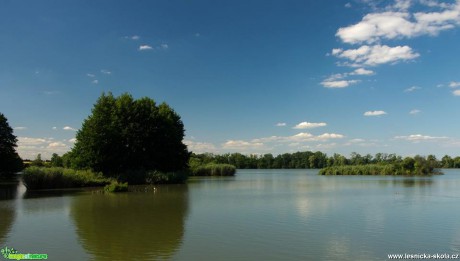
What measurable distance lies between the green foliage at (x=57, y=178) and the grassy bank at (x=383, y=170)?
198ft

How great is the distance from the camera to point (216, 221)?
62.2 feet

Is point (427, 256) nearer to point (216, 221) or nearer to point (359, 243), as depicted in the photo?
point (359, 243)

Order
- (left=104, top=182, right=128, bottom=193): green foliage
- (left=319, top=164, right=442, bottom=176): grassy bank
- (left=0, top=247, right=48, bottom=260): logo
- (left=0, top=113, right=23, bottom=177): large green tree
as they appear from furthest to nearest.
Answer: (left=319, top=164, right=442, bottom=176): grassy bank
(left=0, top=113, right=23, bottom=177): large green tree
(left=104, top=182, right=128, bottom=193): green foliage
(left=0, top=247, right=48, bottom=260): logo

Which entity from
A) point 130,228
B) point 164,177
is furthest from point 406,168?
point 130,228

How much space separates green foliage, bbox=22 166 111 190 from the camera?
39594 mm

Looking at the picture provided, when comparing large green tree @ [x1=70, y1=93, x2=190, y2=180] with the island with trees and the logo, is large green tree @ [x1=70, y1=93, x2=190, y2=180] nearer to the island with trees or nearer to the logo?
the island with trees

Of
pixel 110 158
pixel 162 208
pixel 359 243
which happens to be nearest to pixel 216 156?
pixel 110 158

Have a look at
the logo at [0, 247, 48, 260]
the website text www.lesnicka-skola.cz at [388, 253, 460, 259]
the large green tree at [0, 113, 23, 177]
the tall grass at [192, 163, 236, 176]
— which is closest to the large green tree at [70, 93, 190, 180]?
the large green tree at [0, 113, 23, 177]

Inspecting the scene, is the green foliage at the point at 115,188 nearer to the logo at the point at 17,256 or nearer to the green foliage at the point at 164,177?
the green foliage at the point at 164,177

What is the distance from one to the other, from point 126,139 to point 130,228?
34.9 m

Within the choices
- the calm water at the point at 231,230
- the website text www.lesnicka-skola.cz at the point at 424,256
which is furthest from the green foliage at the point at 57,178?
the website text www.lesnicka-skola.cz at the point at 424,256

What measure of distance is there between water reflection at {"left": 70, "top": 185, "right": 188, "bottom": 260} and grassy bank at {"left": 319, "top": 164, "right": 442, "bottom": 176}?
70291mm

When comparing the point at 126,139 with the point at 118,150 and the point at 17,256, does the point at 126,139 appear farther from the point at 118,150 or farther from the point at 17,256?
the point at 17,256

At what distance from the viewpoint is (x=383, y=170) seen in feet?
283
